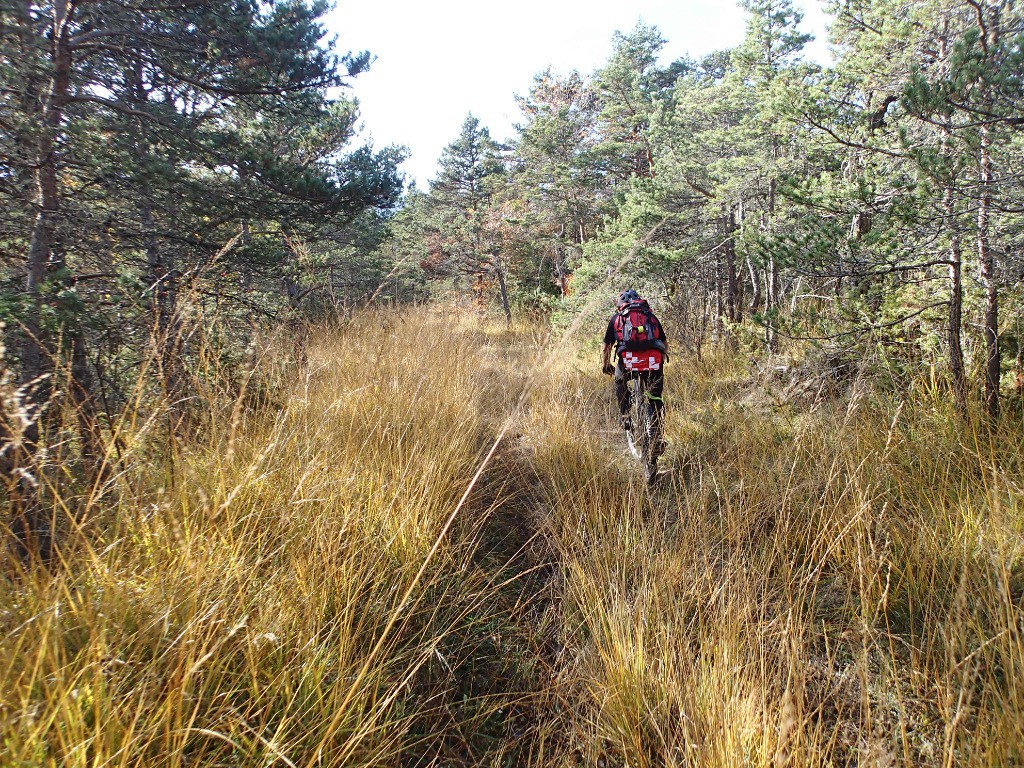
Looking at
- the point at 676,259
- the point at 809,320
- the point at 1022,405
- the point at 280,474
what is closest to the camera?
the point at 280,474

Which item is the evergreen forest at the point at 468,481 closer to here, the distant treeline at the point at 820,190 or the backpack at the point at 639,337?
the distant treeline at the point at 820,190

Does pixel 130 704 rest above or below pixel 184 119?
below

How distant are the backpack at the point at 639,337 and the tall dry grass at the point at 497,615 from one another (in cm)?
109

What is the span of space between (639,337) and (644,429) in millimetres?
764

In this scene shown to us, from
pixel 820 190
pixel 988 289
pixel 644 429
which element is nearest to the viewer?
pixel 988 289

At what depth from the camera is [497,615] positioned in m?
2.00

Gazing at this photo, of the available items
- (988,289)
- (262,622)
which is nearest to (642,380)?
(988,289)

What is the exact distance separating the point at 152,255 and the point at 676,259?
6.89 m

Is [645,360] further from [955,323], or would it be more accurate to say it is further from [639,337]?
[955,323]

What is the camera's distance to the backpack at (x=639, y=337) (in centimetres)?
374

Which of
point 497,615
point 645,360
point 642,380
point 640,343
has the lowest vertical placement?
point 497,615

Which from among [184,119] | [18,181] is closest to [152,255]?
[18,181]

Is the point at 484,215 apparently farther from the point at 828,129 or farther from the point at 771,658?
the point at 771,658

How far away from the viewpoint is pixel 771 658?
1.39 m
